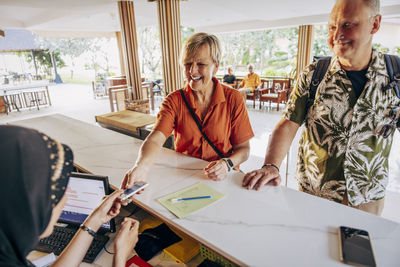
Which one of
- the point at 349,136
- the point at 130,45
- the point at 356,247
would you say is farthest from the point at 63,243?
the point at 130,45

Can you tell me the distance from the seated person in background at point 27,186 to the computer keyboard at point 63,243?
649 millimetres

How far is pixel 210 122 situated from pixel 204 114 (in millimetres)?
81

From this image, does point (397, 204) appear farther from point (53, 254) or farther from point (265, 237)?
point (53, 254)

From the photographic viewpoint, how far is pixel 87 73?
21875mm

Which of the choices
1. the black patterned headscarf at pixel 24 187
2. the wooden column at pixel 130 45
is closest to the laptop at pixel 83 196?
the black patterned headscarf at pixel 24 187

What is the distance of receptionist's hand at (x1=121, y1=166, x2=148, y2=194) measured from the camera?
119 cm

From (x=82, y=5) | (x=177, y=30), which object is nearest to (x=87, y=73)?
(x=82, y=5)

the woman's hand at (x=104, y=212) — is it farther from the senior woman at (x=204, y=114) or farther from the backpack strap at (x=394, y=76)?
the backpack strap at (x=394, y=76)

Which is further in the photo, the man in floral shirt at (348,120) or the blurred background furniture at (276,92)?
the blurred background furniture at (276,92)

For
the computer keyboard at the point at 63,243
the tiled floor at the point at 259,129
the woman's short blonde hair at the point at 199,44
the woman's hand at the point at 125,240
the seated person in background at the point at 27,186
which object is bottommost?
the tiled floor at the point at 259,129

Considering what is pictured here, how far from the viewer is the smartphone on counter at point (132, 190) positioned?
105cm

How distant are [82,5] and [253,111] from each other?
561 centimetres

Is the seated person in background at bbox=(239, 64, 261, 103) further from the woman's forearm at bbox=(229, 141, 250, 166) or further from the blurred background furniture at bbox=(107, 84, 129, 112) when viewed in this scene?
the woman's forearm at bbox=(229, 141, 250, 166)

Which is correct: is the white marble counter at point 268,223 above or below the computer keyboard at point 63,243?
above
